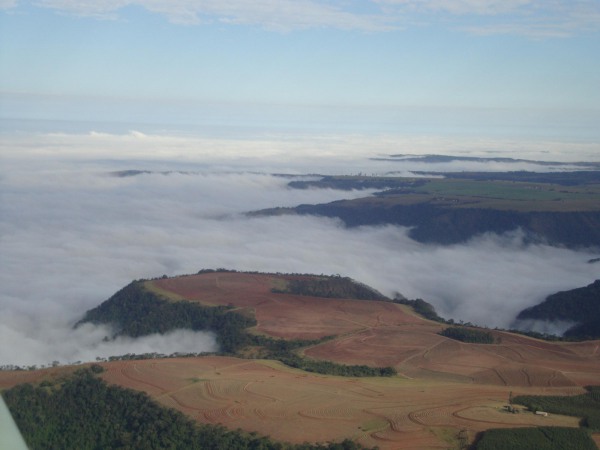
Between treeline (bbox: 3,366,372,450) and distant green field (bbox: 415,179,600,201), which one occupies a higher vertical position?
distant green field (bbox: 415,179,600,201)

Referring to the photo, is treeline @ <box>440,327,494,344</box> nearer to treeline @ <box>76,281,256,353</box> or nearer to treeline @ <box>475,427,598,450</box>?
treeline @ <box>76,281,256,353</box>

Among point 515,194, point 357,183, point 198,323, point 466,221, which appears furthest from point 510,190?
point 198,323

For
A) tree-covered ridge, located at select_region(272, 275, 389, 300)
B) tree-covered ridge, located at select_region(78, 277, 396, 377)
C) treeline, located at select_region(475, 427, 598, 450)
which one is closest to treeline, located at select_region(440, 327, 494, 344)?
tree-covered ridge, located at select_region(78, 277, 396, 377)

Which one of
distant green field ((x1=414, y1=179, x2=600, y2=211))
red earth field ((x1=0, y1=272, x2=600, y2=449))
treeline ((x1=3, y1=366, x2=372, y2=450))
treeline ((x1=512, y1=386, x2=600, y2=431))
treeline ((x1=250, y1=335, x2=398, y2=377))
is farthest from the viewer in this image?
distant green field ((x1=414, y1=179, x2=600, y2=211))

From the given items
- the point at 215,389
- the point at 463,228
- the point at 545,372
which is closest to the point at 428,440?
the point at 215,389

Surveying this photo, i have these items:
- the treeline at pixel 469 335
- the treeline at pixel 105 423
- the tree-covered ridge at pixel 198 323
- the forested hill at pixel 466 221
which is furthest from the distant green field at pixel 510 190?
the treeline at pixel 105 423

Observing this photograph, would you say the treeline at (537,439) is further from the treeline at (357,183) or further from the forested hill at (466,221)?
the treeline at (357,183)
